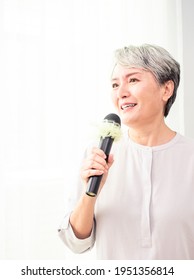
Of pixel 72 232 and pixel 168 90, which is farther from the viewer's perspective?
pixel 168 90

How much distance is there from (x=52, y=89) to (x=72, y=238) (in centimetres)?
52

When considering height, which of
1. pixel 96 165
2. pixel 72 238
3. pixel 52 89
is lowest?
pixel 72 238

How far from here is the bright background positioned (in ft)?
3.43

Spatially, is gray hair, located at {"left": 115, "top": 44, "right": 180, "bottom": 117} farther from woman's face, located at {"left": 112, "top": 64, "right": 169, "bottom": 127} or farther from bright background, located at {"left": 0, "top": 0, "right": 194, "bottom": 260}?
bright background, located at {"left": 0, "top": 0, "right": 194, "bottom": 260}

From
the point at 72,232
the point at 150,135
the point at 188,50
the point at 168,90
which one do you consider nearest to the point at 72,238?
the point at 72,232

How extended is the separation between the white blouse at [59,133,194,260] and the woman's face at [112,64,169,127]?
9 cm

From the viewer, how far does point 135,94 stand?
0.82m

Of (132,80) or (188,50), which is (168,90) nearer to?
(132,80)

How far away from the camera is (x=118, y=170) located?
85 centimetres

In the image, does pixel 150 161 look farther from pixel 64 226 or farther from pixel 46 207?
pixel 46 207

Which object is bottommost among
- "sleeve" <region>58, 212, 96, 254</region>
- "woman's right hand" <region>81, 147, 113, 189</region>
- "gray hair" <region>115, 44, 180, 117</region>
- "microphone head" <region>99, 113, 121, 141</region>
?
"sleeve" <region>58, 212, 96, 254</region>

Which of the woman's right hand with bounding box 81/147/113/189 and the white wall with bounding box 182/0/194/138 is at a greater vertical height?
the white wall with bounding box 182/0/194/138

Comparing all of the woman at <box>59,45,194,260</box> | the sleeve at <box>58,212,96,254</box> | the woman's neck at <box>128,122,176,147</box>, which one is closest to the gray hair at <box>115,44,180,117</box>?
the woman at <box>59,45,194,260</box>

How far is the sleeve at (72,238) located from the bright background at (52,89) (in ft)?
0.95
